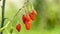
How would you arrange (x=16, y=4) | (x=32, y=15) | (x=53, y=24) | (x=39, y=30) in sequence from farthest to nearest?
(x=16, y=4)
(x=53, y=24)
(x=39, y=30)
(x=32, y=15)

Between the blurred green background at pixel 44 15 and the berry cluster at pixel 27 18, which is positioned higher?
the berry cluster at pixel 27 18

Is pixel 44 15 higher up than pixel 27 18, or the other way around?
pixel 27 18

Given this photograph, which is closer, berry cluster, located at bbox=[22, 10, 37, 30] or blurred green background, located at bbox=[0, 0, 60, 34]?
berry cluster, located at bbox=[22, 10, 37, 30]

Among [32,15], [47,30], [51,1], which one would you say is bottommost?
[47,30]

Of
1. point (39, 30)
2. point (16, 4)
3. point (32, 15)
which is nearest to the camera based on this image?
point (32, 15)

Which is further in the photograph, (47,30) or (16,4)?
(16,4)

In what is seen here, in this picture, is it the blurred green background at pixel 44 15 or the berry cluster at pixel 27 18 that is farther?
the blurred green background at pixel 44 15

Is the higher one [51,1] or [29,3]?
[29,3]

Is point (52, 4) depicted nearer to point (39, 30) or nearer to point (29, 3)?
point (39, 30)

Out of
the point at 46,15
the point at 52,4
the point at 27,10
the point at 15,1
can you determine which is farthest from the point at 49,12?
the point at 27,10

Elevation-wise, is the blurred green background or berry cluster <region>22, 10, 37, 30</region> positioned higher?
berry cluster <region>22, 10, 37, 30</region>

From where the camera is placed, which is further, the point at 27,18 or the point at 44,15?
the point at 44,15
